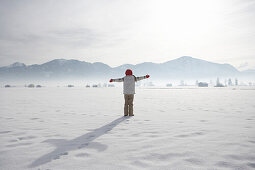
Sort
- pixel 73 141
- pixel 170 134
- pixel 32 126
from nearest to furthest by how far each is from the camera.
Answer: pixel 73 141
pixel 170 134
pixel 32 126

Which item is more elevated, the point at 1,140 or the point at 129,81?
the point at 129,81

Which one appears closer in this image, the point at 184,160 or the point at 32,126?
the point at 184,160

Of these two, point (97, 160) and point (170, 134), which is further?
point (170, 134)

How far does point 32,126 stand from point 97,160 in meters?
4.02

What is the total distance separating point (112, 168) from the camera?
3.00 meters

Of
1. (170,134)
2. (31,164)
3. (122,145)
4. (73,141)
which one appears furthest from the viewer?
(170,134)

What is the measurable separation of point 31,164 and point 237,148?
4.23m

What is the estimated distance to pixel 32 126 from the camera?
6.24m

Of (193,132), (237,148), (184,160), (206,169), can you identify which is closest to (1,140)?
(184,160)

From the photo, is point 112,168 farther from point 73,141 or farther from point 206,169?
point 73,141

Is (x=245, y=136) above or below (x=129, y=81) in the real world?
below

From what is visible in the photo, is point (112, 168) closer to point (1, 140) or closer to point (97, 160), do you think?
point (97, 160)

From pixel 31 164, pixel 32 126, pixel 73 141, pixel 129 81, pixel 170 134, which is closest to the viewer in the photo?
pixel 31 164

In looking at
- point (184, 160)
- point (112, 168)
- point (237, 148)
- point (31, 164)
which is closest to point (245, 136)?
point (237, 148)
